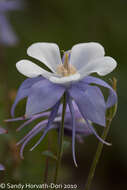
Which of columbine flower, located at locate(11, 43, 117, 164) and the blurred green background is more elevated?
columbine flower, located at locate(11, 43, 117, 164)

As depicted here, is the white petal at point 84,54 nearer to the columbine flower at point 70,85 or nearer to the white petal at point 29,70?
the columbine flower at point 70,85

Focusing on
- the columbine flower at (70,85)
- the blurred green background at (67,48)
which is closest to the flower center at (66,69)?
the columbine flower at (70,85)

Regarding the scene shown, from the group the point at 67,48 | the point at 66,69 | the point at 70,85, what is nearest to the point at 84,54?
the point at 66,69

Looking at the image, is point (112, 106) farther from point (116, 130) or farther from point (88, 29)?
point (88, 29)

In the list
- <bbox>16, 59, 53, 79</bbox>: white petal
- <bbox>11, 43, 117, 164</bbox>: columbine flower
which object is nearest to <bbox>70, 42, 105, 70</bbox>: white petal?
<bbox>11, 43, 117, 164</bbox>: columbine flower

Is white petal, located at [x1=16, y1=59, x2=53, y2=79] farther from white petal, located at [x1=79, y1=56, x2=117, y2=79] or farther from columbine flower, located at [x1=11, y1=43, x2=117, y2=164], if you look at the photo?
white petal, located at [x1=79, y1=56, x2=117, y2=79]

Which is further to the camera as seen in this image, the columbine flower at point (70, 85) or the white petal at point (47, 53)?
the white petal at point (47, 53)
